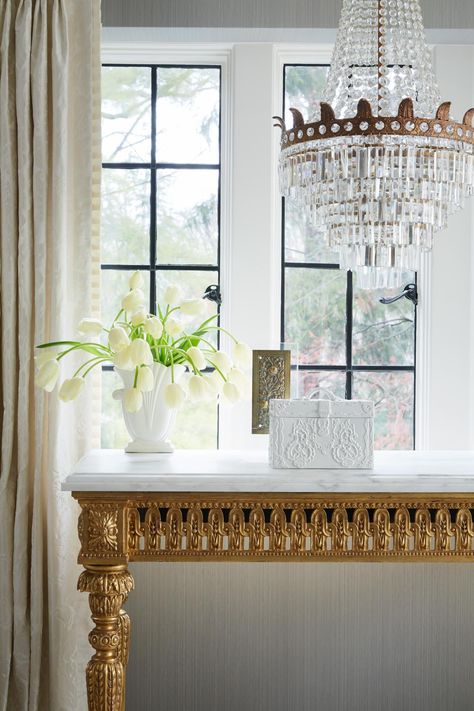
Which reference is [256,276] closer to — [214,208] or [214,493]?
[214,208]

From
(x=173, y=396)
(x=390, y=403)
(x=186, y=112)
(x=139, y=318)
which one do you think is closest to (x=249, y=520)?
(x=173, y=396)

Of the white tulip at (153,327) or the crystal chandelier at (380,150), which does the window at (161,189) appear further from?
the crystal chandelier at (380,150)

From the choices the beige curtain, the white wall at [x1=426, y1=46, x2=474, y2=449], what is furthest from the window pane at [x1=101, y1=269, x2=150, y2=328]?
the white wall at [x1=426, y1=46, x2=474, y2=449]

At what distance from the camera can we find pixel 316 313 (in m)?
2.57

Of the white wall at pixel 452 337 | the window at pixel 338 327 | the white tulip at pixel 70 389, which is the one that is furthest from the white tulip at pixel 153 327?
the white wall at pixel 452 337

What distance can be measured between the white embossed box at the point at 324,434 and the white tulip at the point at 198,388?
0.24 metres

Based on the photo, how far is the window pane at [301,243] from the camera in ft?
8.43

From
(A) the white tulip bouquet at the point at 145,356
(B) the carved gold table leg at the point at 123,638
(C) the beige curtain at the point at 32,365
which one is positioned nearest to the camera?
(B) the carved gold table leg at the point at 123,638

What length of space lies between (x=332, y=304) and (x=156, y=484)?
1.07 m

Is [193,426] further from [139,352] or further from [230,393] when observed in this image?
[139,352]

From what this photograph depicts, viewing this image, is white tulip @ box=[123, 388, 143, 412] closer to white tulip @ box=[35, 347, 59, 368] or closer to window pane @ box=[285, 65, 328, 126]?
white tulip @ box=[35, 347, 59, 368]

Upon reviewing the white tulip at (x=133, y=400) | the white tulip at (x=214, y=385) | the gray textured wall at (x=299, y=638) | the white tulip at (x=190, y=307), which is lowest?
the gray textured wall at (x=299, y=638)

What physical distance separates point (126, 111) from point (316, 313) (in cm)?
91

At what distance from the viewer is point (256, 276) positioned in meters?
2.51
